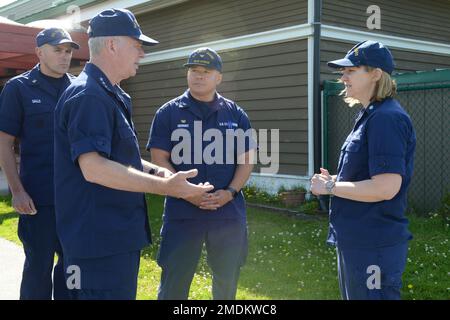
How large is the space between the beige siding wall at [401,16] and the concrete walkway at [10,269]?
20.5 ft

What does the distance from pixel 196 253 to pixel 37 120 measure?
1554 mm

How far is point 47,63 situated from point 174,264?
5.92 ft

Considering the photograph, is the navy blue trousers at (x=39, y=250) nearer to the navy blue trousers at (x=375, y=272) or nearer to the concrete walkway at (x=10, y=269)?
the concrete walkway at (x=10, y=269)

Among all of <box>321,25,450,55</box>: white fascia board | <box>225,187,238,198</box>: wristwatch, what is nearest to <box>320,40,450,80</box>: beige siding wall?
<box>321,25,450,55</box>: white fascia board

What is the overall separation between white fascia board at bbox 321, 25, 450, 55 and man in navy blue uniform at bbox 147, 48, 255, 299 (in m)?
5.78

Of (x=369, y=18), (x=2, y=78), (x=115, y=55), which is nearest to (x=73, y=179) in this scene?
(x=115, y=55)

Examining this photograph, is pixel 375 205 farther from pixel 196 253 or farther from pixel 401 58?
pixel 401 58

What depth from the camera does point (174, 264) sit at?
3584 millimetres

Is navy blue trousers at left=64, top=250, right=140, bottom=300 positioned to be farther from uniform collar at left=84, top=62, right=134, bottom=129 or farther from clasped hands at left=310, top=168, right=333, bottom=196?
clasped hands at left=310, top=168, right=333, bottom=196

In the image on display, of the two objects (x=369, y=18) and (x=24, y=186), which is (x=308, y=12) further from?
(x=24, y=186)

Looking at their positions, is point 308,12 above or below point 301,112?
above

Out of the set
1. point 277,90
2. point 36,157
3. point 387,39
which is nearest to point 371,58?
point 36,157

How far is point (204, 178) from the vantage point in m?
3.69
